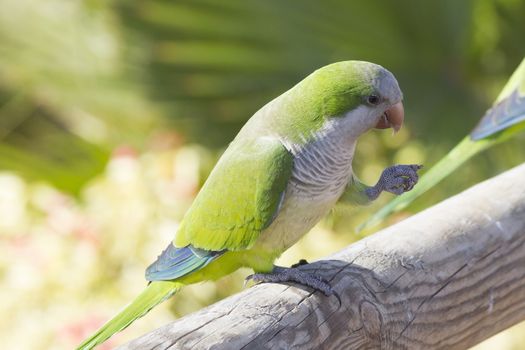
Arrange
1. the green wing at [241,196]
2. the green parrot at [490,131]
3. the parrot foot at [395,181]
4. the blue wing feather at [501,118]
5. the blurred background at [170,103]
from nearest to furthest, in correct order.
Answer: the green wing at [241,196] → the parrot foot at [395,181] → the green parrot at [490,131] → the blue wing feather at [501,118] → the blurred background at [170,103]

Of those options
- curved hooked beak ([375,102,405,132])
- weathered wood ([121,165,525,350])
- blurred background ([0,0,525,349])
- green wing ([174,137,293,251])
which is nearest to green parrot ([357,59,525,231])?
blurred background ([0,0,525,349])

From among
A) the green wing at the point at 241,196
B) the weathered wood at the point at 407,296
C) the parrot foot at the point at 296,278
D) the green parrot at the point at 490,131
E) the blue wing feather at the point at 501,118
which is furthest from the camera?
the blue wing feather at the point at 501,118

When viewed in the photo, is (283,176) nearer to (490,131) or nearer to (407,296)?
(407,296)

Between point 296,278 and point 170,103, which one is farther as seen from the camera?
point 170,103

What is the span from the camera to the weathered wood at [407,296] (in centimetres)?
164

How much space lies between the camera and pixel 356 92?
6.19 feet

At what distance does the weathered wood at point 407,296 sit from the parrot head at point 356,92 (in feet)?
0.97

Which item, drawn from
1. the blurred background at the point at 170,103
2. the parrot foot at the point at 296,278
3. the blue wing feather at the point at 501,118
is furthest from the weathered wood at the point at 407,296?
the blurred background at the point at 170,103

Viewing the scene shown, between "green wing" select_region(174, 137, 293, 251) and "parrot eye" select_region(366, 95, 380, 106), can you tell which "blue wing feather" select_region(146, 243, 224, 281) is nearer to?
"green wing" select_region(174, 137, 293, 251)

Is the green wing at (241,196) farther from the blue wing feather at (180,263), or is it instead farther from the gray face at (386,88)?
the gray face at (386,88)

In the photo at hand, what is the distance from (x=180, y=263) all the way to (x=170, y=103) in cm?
234

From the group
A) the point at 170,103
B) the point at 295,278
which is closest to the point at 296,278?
the point at 295,278

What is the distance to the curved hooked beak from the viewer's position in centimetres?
196

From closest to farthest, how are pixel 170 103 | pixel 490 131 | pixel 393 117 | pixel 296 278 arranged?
pixel 296 278 < pixel 393 117 < pixel 490 131 < pixel 170 103
